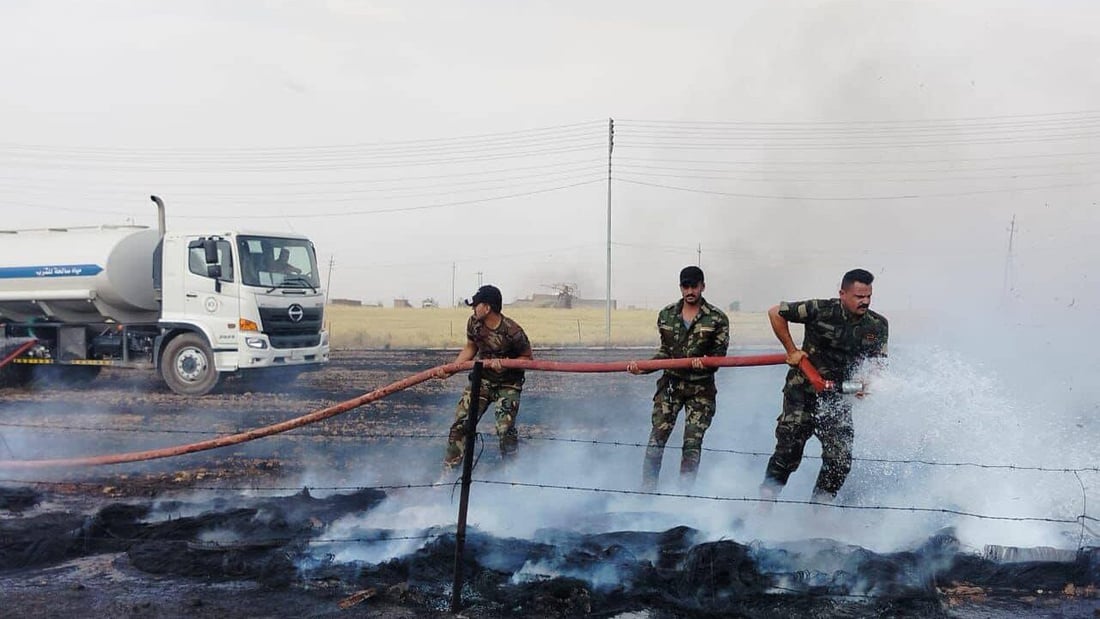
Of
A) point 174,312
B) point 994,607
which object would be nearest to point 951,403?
point 994,607

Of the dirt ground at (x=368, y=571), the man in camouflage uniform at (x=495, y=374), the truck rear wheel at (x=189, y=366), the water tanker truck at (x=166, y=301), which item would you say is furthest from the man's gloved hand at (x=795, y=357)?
the truck rear wheel at (x=189, y=366)

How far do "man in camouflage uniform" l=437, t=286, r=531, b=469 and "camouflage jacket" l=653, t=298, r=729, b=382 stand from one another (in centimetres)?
106

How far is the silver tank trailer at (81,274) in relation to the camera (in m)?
13.5

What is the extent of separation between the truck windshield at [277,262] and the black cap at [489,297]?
7373 mm

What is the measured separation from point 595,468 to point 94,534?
365 centimetres

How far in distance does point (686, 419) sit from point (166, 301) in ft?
33.0

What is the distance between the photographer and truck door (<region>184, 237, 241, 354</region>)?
1247 cm

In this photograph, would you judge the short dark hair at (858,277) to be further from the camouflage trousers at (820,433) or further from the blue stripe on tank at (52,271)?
the blue stripe on tank at (52,271)

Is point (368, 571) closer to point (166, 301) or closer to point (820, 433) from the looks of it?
point (820, 433)

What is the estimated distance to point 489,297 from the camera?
6.22 meters

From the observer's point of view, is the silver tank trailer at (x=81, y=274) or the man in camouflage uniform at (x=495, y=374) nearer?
the man in camouflage uniform at (x=495, y=374)

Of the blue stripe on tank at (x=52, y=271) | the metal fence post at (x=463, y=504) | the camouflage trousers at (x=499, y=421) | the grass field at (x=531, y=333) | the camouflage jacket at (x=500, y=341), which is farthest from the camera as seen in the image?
the grass field at (x=531, y=333)

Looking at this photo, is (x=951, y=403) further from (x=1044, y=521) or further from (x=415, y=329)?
(x=415, y=329)

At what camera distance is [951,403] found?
5.57 meters
